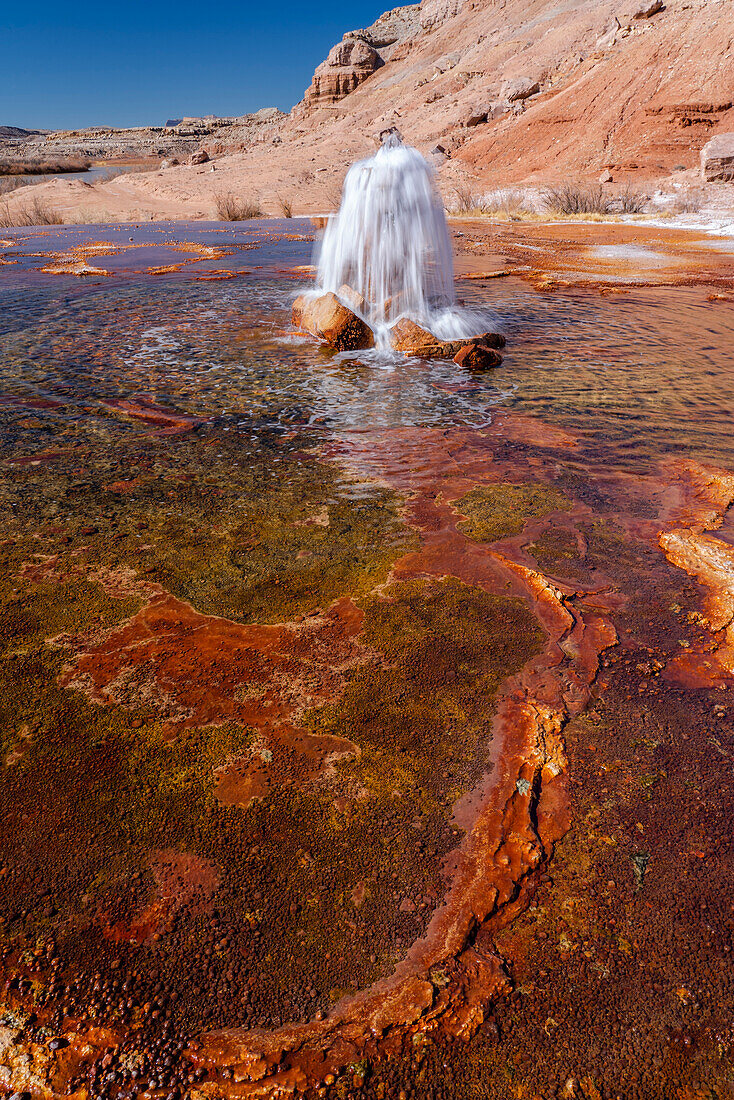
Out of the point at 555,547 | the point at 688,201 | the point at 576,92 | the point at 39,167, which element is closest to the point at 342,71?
the point at 39,167

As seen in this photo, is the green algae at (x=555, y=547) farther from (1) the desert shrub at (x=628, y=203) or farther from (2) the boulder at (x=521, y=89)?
(2) the boulder at (x=521, y=89)

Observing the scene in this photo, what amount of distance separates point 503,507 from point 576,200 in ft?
61.5

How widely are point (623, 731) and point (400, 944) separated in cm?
81

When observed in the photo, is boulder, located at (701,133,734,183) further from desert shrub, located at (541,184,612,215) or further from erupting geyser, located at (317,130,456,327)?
erupting geyser, located at (317,130,456,327)

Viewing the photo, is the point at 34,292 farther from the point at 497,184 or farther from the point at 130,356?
the point at 497,184

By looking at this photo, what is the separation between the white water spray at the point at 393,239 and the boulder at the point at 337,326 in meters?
0.35

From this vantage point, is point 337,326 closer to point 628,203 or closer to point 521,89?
point 628,203

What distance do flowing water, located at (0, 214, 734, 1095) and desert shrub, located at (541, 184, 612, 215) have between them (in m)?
15.2

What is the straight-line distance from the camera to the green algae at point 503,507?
264 centimetres

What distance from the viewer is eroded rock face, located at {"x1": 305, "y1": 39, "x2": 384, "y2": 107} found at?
48.3 m

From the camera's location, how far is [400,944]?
3.91 feet

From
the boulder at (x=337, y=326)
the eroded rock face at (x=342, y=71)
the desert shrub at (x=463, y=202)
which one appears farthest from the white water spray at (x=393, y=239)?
the eroded rock face at (x=342, y=71)

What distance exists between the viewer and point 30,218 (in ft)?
59.3

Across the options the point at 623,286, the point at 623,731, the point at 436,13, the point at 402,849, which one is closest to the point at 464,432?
the point at 623,731
